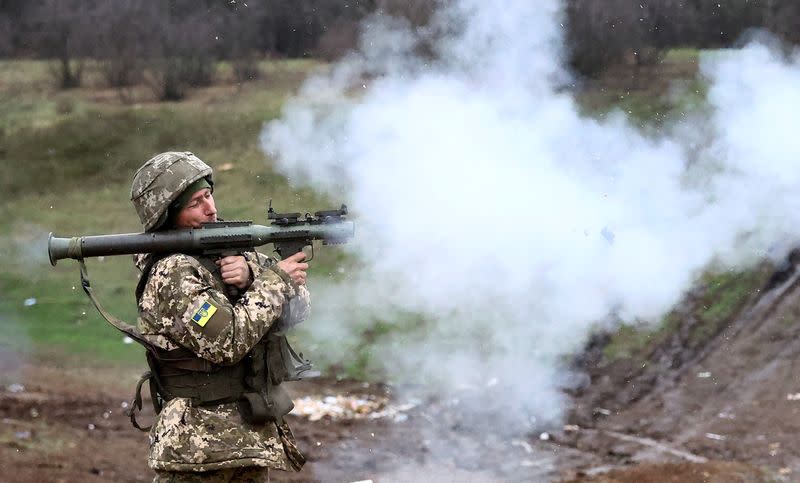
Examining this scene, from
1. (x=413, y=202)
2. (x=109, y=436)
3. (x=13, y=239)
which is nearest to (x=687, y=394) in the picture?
(x=413, y=202)

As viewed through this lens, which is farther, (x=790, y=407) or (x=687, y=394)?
(x=687, y=394)

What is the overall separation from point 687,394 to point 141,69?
31.1ft

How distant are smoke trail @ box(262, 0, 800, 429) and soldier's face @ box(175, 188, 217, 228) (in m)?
4.17

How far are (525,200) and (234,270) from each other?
532cm

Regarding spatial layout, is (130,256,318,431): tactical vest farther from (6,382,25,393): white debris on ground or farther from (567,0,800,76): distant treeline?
(567,0,800,76): distant treeline

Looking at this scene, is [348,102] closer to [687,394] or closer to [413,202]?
[413,202]

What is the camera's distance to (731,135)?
9930mm

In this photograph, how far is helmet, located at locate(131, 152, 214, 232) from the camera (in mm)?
4207

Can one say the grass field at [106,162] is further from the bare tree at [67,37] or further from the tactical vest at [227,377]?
the tactical vest at [227,377]

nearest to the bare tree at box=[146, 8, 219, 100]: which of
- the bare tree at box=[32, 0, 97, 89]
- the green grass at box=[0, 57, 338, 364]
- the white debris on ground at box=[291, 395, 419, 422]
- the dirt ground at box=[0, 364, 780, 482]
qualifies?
the green grass at box=[0, 57, 338, 364]

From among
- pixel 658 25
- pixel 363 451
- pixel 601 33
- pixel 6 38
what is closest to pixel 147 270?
pixel 363 451

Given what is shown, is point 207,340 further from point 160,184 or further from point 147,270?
point 160,184

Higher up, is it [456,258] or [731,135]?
[731,135]

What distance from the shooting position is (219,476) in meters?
4.23
